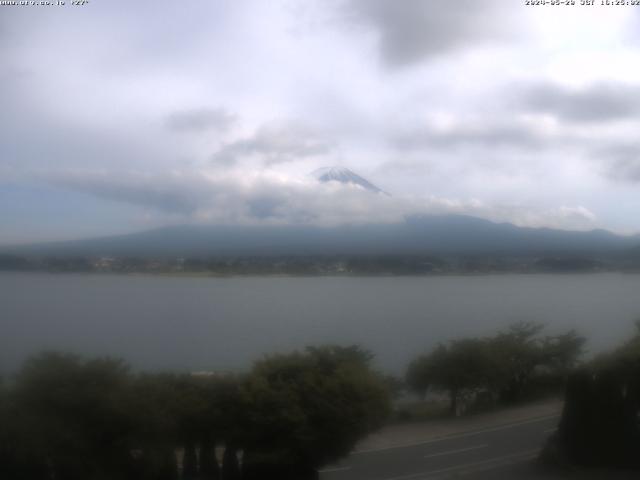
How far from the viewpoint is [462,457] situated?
6062mm

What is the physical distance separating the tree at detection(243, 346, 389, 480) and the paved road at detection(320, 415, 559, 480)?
0.22 meters

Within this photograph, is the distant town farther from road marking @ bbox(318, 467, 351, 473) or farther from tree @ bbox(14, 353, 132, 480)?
road marking @ bbox(318, 467, 351, 473)

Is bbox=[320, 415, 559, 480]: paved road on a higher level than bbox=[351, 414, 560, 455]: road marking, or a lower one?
lower

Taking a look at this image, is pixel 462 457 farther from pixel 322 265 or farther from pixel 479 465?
pixel 322 265

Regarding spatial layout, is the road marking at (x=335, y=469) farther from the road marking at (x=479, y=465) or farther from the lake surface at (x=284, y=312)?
the lake surface at (x=284, y=312)

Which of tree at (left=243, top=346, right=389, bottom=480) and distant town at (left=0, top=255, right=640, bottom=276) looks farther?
distant town at (left=0, top=255, right=640, bottom=276)

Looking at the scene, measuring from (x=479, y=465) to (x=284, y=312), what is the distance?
2.35 meters

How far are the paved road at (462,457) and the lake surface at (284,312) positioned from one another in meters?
0.82

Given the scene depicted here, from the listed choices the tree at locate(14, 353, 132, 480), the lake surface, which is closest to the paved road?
the lake surface

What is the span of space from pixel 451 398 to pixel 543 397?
0.95m

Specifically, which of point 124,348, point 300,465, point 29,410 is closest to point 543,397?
point 300,465

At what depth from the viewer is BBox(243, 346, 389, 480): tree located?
5.89 metres

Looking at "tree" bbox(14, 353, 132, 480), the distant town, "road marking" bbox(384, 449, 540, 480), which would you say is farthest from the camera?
the distant town

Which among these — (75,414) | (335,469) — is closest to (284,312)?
(335,469)
